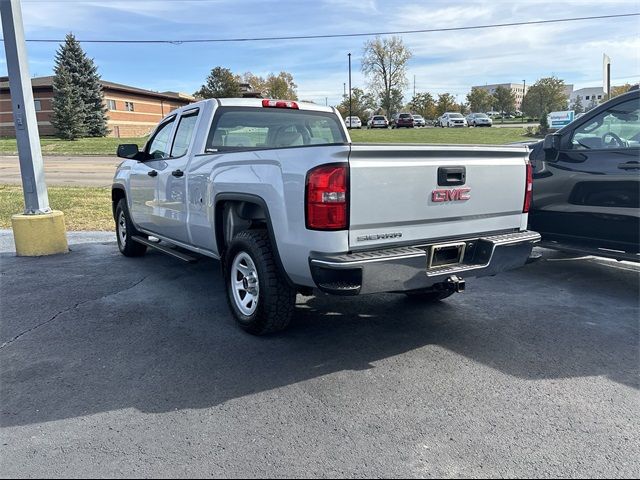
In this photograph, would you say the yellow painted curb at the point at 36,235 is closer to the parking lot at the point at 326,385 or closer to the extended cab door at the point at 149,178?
the extended cab door at the point at 149,178

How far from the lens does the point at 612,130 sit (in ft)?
18.7

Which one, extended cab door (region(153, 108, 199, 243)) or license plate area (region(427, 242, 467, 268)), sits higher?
extended cab door (region(153, 108, 199, 243))

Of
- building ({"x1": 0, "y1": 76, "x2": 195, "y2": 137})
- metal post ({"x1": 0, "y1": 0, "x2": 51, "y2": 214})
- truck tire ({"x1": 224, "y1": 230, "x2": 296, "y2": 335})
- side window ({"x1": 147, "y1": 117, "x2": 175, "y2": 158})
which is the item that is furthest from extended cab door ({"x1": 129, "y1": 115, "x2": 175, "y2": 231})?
building ({"x1": 0, "y1": 76, "x2": 195, "y2": 137})

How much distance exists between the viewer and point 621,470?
2615 millimetres

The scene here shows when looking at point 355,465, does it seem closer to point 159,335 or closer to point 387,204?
point 387,204

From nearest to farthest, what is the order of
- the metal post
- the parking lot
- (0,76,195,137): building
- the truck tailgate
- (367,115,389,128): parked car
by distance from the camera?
the parking lot, the truck tailgate, the metal post, (0,76,195,137): building, (367,115,389,128): parked car

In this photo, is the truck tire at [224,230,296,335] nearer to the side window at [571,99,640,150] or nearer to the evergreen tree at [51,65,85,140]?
the side window at [571,99,640,150]

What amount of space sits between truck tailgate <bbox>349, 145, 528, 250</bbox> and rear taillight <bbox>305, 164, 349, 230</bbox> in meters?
0.06

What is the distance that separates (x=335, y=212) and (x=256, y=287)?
3.92 feet

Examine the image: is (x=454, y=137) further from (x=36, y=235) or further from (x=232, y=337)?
(x=232, y=337)

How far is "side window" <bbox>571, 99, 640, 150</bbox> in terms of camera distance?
5.49 m

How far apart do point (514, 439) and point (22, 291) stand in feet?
16.8

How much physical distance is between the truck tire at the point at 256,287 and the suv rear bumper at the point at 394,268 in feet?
1.97

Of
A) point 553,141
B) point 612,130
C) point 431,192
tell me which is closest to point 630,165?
point 612,130
